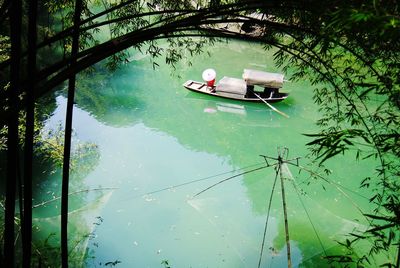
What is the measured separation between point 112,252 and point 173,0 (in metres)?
3.45

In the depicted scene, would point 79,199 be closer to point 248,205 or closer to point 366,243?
point 248,205

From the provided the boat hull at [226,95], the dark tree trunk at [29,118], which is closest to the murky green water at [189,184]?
the boat hull at [226,95]

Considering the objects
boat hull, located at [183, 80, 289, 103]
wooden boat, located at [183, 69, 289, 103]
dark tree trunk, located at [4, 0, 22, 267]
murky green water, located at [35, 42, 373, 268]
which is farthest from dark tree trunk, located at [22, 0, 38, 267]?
boat hull, located at [183, 80, 289, 103]

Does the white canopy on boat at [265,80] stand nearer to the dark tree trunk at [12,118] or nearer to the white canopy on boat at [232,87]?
the white canopy on boat at [232,87]

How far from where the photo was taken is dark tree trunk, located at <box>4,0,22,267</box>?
1.26 m

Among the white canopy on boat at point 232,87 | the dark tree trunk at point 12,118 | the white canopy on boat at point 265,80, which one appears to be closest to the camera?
the dark tree trunk at point 12,118

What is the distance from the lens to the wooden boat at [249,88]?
8914 mm

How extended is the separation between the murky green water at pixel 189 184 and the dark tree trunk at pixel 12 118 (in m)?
2.58

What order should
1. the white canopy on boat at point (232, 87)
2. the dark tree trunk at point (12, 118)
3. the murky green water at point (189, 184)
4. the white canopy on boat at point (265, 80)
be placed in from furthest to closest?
the white canopy on boat at point (232, 87)
the white canopy on boat at point (265, 80)
the murky green water at point (189, 184)
the dark tree trunk at point (12, 118)

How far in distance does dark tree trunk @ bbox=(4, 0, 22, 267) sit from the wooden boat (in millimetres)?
7804

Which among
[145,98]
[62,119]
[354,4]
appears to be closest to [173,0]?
[354,4]

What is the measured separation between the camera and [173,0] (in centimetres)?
351

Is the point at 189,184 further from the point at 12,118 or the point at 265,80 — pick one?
the point at 12,118

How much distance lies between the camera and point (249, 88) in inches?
370
